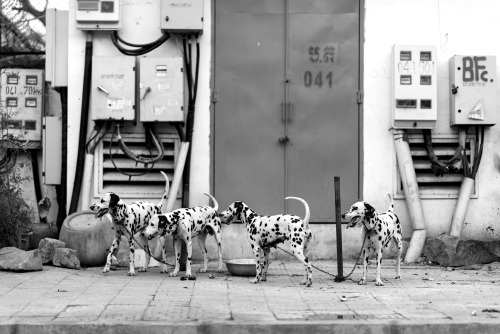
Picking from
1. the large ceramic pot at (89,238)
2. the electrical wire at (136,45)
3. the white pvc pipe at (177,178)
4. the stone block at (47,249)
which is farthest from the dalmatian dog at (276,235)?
the electrical wire at (136,45)

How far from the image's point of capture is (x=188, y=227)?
12.1 metres

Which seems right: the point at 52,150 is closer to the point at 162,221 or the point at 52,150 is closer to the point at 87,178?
the point at 87,178

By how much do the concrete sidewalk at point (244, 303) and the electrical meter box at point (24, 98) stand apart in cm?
→ 333

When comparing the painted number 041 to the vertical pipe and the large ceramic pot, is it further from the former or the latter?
the large ceramic pot

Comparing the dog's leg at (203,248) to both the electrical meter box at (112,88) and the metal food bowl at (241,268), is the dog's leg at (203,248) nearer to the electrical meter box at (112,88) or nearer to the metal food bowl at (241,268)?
the metal food bowl at (241,268)

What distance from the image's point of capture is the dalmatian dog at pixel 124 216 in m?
12.1

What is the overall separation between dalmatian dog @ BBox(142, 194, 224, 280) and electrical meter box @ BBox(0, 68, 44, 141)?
3.62 meters

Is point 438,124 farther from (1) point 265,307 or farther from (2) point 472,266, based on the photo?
(1) point 265,307

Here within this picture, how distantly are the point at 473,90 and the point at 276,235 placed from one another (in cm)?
465

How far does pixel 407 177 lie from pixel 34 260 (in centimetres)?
606

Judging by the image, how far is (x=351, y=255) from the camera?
1393cm

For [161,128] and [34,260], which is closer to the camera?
[34,260]

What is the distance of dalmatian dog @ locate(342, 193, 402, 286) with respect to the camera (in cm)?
1123

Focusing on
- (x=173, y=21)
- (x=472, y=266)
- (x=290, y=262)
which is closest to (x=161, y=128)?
(x=173, y=21)
